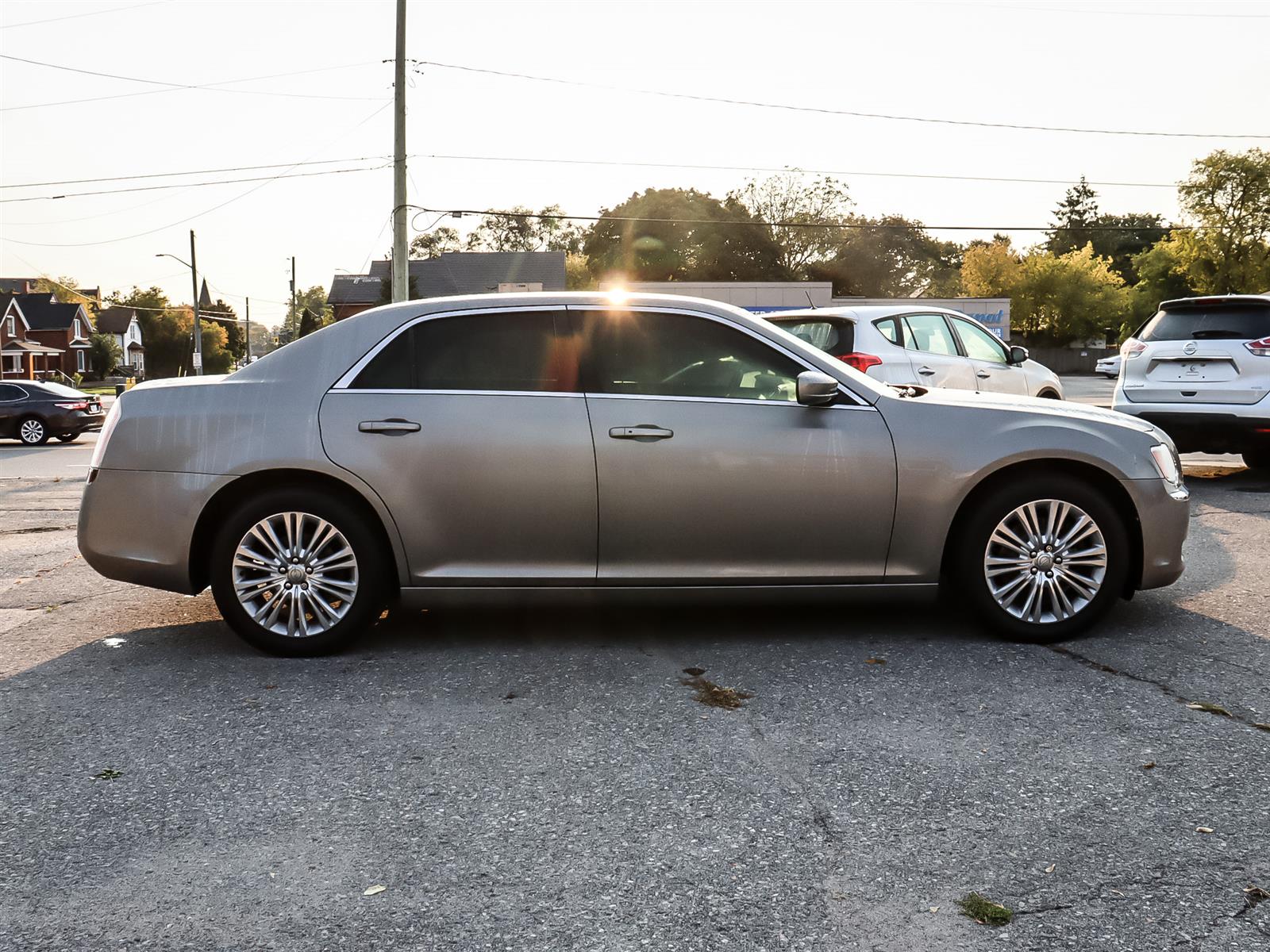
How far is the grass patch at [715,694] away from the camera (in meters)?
4.41

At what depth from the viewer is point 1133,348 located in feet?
36.3

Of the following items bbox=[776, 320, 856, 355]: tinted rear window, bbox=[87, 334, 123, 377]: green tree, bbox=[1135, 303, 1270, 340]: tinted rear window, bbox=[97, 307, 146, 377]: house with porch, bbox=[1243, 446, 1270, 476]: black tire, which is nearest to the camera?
bbox=[1135, 303, 1270, 340]: tinted rear window

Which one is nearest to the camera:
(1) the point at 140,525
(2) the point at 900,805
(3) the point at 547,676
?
(2) the point at 900,805

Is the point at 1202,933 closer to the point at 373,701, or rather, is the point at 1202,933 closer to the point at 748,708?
the point at 748,708

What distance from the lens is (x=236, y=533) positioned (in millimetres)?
5070

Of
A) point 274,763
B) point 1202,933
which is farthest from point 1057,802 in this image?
point 274,763

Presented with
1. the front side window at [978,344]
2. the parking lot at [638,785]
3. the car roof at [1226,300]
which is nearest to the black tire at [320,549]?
the parking lot at [638,785]

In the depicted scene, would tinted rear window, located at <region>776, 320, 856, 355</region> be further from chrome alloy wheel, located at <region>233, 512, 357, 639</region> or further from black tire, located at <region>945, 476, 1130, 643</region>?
chrome alloy wheel, located at <region>233, 512, 357, 639</region>

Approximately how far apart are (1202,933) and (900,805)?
3.06 ft

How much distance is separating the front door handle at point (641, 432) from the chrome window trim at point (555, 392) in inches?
5.9

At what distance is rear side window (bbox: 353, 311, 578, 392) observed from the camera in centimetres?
520

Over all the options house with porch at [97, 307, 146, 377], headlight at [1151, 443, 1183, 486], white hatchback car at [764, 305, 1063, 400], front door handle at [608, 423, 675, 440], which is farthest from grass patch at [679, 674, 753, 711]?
house with porch at [97, 307, 146, 377]

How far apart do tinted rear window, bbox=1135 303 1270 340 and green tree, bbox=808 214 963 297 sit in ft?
221

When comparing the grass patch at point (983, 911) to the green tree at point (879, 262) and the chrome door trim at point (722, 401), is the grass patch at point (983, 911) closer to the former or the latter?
the chrome door trim at point (722, 401)
